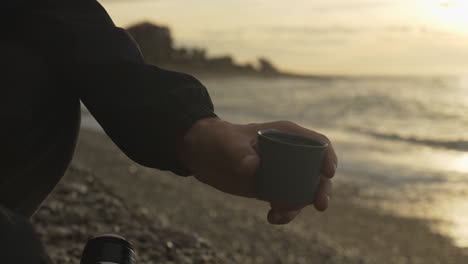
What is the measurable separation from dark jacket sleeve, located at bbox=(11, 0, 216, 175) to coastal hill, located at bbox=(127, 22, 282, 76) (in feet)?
90.4

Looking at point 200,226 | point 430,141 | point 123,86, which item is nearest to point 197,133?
point 123,86

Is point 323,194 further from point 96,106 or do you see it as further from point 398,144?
point 398,144

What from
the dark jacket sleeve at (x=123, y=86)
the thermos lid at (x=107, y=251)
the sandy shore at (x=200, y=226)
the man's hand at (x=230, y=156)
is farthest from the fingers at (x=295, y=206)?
the sandy shore at (x=200, y=226)

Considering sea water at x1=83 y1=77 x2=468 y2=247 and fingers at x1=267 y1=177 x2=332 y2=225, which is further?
sea water at x1=83 y1=77 x2=468 y2=247

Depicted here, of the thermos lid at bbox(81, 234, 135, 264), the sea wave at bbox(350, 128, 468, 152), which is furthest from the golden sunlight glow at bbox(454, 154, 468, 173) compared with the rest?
the thermos lid at bbox(81, 234, 135, 264)

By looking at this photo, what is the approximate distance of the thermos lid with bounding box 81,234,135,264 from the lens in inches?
43.7

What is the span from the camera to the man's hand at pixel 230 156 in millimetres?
1169

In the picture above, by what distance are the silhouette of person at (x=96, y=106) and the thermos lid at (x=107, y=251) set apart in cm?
21

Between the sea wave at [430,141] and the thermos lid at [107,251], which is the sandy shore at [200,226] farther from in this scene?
the sea wave at [430,141]

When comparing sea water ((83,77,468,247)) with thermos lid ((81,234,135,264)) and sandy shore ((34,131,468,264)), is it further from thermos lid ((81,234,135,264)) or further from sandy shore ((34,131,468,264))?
thermos lid ((81,234,135,264))

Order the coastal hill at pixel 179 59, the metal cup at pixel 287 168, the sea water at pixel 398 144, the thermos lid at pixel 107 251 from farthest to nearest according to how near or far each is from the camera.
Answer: the coastal hill at pixel 179 59 → the sea water at pixel 398 144 → the metal cup at pixel 287 168 → the thermos lid at pixel 107 251

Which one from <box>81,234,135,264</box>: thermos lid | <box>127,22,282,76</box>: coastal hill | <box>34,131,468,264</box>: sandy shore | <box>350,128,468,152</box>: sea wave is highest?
<box>81,234,135,264</box>: thermos lid

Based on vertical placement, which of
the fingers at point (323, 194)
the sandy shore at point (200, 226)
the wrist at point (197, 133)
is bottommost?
the sandy shore at point (200, 226)

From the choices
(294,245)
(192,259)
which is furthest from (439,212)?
(192,259)
